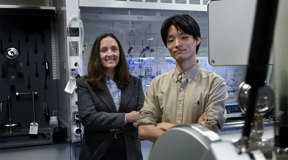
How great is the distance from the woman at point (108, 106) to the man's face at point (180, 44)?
689 millimetres

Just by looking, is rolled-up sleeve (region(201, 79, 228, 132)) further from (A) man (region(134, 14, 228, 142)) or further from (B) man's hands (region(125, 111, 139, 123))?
(B) man's hands (region(125, 111, 139, 123))

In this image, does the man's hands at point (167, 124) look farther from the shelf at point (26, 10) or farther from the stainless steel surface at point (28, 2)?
the stainless steel surface at point (28, 2)

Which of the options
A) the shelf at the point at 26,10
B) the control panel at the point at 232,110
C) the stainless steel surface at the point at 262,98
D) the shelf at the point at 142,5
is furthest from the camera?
the shelf at the point at 26,10

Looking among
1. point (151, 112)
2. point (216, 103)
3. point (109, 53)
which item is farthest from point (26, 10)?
point (216, 103)

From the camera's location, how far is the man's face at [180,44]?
1.45m

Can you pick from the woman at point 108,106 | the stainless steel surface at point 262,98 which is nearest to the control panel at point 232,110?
the woman at point 108,106

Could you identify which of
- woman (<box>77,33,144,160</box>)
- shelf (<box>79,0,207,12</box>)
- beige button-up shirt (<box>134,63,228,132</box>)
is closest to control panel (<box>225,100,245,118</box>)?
shelf (<box>79,0,207,12</box>)

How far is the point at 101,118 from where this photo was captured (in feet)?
6.40

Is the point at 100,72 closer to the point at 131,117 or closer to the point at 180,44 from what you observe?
the point at 131,117

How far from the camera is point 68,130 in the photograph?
8.86 feet

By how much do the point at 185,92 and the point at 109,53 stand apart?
0.80 m

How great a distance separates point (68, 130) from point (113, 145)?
2.72 feet

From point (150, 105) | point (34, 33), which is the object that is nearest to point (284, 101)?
point (150, 105)

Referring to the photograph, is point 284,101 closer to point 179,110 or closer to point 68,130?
point 179,110
